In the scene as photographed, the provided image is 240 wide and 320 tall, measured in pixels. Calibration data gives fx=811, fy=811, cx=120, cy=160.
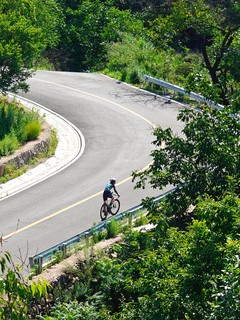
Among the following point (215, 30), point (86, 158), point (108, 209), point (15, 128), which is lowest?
point (86, 158)

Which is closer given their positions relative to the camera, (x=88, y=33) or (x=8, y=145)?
(x=8, y=145)

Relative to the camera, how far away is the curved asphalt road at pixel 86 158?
72.0ft

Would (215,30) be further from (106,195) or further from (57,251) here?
(57,251)

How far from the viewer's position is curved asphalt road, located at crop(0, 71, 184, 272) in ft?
72.0

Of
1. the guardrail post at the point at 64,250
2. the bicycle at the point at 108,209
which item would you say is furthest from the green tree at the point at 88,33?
the guardrail post at the point at 64,250

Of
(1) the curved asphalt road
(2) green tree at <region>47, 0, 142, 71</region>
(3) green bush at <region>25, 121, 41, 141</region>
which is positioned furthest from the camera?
(2) green tree at <region>47, 0, 142, 71</region>

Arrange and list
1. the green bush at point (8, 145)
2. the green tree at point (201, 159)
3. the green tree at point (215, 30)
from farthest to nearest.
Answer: the green tree at point (215, 30)
the green bush at point (8, 145)
the green tree at point (201, 159)

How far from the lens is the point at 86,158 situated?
28609 mm

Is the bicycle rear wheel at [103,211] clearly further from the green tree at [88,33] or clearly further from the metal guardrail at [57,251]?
the green tree at [88,33]

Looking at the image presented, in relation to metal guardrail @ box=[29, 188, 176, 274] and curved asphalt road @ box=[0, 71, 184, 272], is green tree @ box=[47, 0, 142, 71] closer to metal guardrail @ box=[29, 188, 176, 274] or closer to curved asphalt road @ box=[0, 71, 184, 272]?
curved asphalt road @ box=[0, 71, 184, 272]

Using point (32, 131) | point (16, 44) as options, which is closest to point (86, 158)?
point (32, 131)

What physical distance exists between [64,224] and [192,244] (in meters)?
10.5

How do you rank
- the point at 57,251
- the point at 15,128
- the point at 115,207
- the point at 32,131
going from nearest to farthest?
1. the point at 57,251
2. the point at 115,207
3. the point at 32,131
4. the point at 15,128

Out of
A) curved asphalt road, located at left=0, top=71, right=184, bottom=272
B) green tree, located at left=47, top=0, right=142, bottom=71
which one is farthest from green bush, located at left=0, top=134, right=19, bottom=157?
green tree, located at left=47, top=0, right=142, bottom=71
